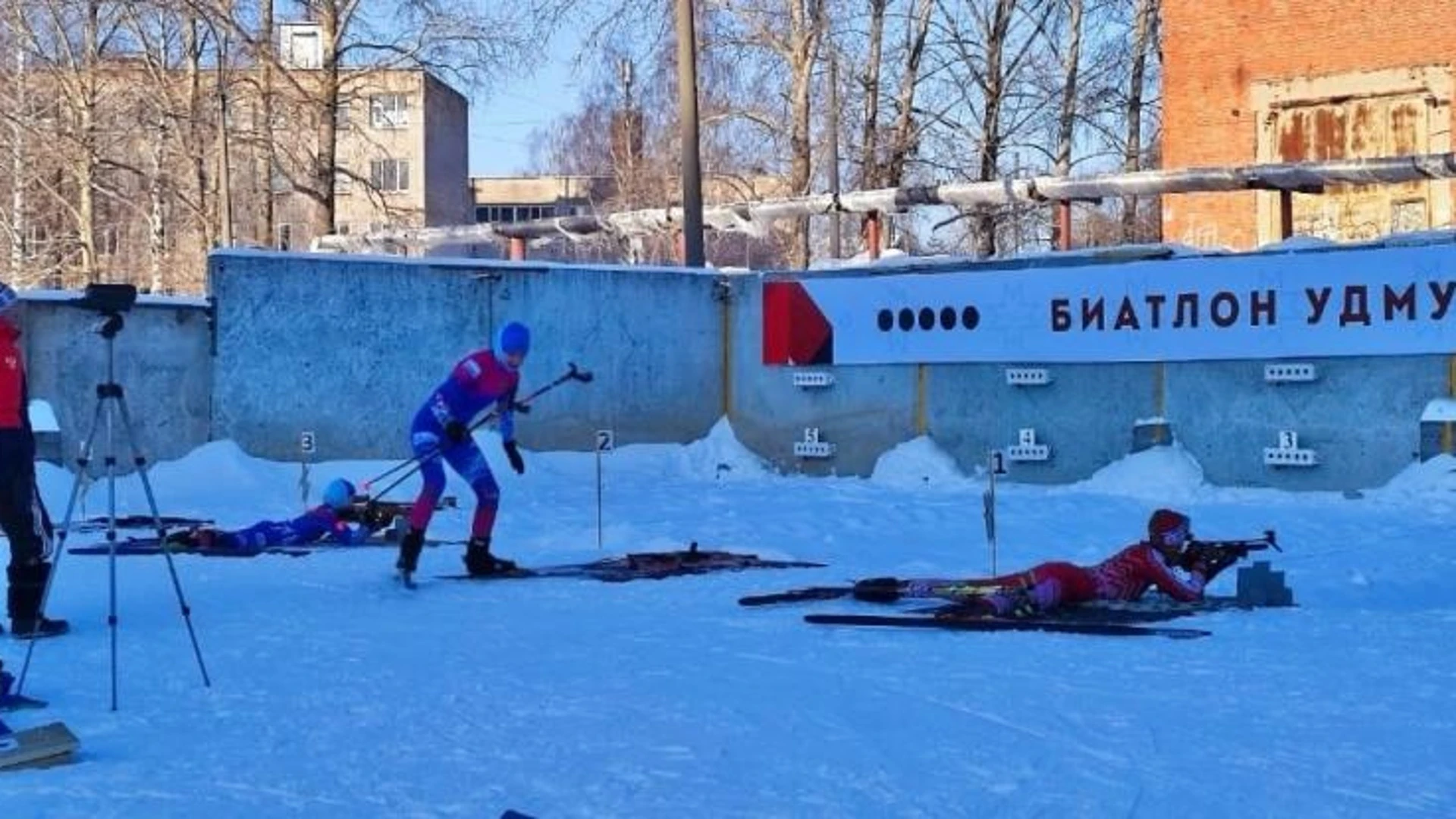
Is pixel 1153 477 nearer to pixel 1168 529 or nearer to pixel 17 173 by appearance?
pixel 1168 529

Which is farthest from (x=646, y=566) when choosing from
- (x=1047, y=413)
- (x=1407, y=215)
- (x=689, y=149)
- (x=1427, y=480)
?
(x=1407, y=215)

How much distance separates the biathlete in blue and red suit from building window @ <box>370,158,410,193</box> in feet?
197

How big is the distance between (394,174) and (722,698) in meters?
73.7

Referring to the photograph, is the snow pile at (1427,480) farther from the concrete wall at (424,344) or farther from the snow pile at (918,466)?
the concrete wall at (424,344)

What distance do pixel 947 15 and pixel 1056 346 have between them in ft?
71.1

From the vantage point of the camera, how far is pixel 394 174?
80750 mm

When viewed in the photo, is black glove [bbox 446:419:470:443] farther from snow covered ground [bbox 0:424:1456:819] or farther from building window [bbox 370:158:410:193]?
building window [bbox 370:158:410:193]

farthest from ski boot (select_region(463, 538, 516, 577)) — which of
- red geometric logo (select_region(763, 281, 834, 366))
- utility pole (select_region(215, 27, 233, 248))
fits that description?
utility pole (select_region(215, 27, 233, 248))

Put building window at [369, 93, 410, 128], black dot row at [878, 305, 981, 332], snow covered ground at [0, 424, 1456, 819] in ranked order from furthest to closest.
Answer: building window at [369, 93, 410, 128] → black dot row at [878, 305, 981, 332] → snow covered ground at [0, 424, 1456, 819]

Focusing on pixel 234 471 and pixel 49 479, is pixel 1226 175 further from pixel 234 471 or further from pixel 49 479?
pixel 49 479

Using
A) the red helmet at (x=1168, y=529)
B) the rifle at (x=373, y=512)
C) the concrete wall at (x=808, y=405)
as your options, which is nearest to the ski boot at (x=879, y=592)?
the red helmet at (x=1168, y=529)

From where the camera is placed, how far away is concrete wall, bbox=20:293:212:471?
20812 mm

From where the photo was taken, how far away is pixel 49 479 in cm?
1972

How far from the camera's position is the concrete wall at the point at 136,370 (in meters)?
20.8
